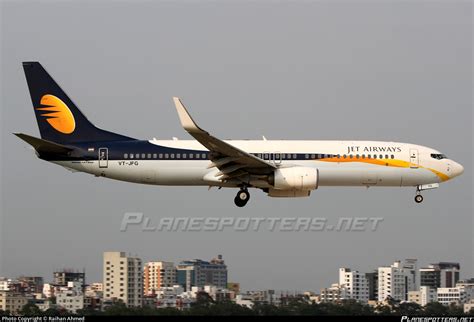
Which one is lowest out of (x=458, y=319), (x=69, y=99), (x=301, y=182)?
(x=458, y=319)

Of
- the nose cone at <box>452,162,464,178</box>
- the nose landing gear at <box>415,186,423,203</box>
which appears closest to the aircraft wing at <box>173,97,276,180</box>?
the nose landing gear at <box>415,186,423,203</box>

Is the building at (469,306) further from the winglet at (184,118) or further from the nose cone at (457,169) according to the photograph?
the winglet at (184,118)

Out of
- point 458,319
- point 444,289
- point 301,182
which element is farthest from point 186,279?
point 458,319

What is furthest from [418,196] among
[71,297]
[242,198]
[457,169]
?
[71,297]

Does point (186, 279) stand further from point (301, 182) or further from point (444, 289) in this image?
point (444, 289)

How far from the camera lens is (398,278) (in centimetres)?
6331

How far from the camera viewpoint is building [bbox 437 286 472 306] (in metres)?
50.2

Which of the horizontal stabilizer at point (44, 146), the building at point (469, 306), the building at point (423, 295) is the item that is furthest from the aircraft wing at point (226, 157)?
the building at point (469, 306)

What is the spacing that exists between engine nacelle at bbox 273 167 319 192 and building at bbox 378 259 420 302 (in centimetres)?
705

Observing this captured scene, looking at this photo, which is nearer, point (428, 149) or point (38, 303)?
point (38, 303)

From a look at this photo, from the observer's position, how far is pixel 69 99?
6075cm

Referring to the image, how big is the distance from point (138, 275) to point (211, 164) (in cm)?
700

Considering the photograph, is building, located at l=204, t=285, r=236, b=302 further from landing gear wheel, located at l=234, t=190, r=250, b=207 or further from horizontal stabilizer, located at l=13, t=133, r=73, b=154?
horizontal stabilizer, located at l=13, t=133, r=73, b=154

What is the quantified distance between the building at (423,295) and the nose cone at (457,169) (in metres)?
6.59
